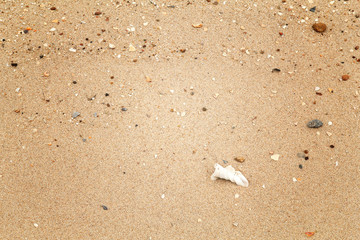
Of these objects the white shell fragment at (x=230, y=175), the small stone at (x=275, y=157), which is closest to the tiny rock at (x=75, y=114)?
the white shell fragment at (x=230, y=175)

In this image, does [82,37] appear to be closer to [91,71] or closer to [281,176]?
[91,71]

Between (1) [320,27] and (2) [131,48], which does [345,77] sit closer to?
(1) [320,27]

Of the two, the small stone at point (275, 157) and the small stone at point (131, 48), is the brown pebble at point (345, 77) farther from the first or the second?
the small stone at point (131, 48)

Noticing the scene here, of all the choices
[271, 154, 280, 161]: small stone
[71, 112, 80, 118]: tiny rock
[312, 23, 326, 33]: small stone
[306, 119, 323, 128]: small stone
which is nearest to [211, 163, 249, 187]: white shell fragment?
[271, 154, 280, 161]: small stone

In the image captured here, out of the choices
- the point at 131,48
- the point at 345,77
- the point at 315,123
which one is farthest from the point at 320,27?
the point at 131,48

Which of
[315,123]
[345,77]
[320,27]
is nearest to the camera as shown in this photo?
[315,123]

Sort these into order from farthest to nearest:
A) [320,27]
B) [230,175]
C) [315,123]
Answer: [320,27] < [315,123] < [230,175]

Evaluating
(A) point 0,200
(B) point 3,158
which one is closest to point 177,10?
(B) point 3,158
